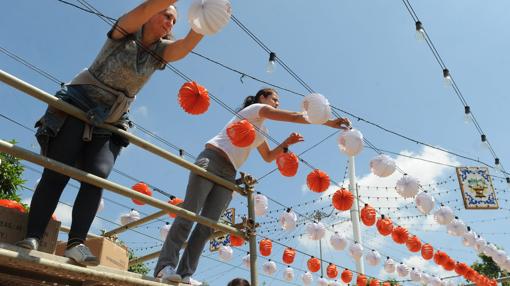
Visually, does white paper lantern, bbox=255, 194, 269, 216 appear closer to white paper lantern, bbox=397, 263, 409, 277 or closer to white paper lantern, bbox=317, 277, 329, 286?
white paper lantern, bbox=317, 277, 329, 286

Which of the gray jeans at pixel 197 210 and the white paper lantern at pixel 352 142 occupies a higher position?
the white paper lantern at pixel 352 142

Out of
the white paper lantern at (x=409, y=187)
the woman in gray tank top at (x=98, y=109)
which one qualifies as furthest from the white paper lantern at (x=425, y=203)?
the woman in gray tank top at (x=98, y=109)

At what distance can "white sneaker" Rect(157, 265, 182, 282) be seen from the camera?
2.55 meters

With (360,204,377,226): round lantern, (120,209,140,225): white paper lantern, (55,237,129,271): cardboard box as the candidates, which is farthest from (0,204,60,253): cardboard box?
(360,204,377,226): round lantern

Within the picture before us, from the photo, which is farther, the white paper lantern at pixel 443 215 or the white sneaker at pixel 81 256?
the white paper lantern at pixel 443 215

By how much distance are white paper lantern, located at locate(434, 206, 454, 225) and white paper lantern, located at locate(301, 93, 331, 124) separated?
6939mm

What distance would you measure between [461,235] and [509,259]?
465cm

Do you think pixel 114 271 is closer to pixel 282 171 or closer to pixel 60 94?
pixel 60 94

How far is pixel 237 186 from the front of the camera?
313cm

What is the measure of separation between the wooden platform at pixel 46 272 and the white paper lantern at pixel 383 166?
619 cm

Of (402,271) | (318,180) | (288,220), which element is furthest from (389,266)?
(318,180)

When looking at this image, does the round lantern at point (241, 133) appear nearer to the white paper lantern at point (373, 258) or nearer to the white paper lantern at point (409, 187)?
the white paper lantern at point (409, 187)

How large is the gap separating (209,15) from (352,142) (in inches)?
138

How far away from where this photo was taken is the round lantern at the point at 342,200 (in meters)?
8.68
